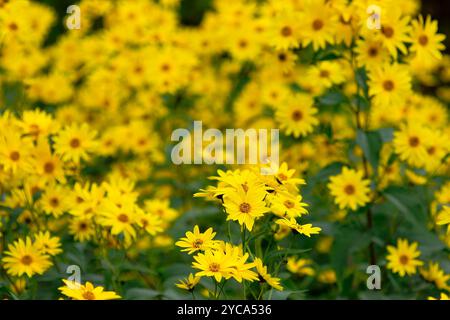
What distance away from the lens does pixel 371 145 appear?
339cm

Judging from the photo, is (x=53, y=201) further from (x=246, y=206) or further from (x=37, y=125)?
(x=246, y=206)

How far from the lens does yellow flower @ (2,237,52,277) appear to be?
284 cm

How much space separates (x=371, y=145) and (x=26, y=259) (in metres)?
1.68

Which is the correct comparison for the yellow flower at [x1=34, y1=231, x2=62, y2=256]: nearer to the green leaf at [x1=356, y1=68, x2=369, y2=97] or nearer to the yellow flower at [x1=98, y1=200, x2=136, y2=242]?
the yellow flower at [x1=98, y1=200, x2=136, y2=242]

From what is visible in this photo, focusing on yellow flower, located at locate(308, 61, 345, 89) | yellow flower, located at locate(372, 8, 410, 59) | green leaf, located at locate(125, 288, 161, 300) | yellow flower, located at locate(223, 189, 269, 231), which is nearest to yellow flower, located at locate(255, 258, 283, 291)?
yellow flower, located at locate(223, 189, 269, 231)

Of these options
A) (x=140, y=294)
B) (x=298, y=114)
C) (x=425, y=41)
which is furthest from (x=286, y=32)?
(x=140, y=294)

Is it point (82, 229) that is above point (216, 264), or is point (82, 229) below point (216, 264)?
above

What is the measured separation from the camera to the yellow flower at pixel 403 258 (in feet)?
10.8

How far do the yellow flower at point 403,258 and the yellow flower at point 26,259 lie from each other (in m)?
1.58

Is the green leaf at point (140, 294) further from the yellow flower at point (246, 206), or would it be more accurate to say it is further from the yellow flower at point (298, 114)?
the yellow flower at point (298, 114)
